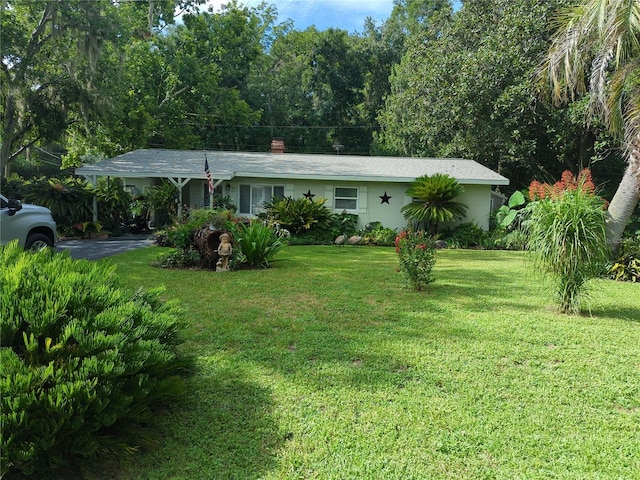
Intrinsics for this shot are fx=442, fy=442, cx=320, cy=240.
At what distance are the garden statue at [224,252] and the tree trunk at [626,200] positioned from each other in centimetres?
746

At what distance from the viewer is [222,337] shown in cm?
Answer: 478

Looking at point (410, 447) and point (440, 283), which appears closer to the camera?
point (410, 447)

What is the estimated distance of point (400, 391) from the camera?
140 inches

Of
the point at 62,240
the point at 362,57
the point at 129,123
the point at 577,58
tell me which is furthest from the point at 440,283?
the point at 362,57

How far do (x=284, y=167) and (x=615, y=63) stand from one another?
1069 centimetres

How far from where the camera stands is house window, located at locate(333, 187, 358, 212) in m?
16.5

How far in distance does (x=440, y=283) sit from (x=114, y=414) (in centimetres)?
657

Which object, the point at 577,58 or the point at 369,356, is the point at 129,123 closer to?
the point at 577,58

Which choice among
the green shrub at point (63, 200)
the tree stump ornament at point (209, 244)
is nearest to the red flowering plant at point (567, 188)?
the tree stump ornament at point (209, 244)

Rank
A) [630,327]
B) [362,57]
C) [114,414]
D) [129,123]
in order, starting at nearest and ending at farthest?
[114,414]
[630,327]
[129,123]
[362,57]

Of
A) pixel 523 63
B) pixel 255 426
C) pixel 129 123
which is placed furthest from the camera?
pixel 129 123

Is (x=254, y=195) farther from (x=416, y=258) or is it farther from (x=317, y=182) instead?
(x=416, y=258)

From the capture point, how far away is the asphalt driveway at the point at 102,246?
10.9 metres

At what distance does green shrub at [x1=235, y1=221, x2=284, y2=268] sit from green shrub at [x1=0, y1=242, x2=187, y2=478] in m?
5.96
